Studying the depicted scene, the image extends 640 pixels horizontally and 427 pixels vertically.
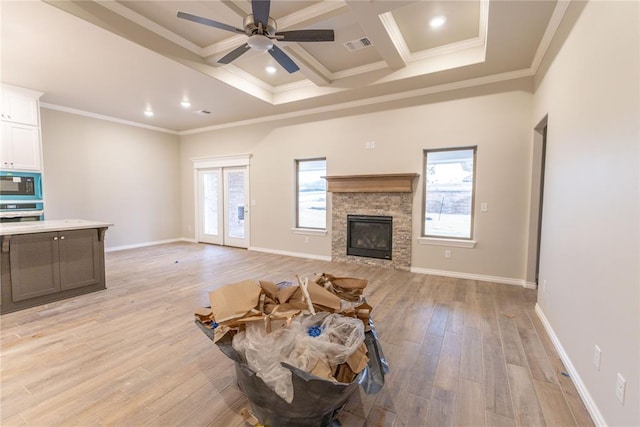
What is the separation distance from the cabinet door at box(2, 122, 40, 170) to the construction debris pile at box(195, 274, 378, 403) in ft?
16.6

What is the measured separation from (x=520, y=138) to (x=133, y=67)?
554 centimetres

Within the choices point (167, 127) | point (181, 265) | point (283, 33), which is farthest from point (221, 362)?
point (167, 127)

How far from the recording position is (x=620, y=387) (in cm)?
138

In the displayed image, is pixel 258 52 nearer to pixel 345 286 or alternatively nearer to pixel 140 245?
pixel 345 286

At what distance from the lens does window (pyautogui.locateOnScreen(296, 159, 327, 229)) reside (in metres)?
5.81

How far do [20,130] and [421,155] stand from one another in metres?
6.53

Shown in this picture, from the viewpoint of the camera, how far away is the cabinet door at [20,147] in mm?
4289

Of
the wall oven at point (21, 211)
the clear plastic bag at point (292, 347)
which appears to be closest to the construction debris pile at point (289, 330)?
the clear plastic bag at point (292, 347)

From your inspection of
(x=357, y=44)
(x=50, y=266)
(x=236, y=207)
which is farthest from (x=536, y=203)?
(x=50, y=266)

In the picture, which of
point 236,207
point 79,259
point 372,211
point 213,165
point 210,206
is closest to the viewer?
point 79,259

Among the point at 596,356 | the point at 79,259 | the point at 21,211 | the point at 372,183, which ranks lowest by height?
the point at 596,356

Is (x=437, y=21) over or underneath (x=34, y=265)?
over

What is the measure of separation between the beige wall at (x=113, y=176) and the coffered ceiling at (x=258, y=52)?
2.13ft

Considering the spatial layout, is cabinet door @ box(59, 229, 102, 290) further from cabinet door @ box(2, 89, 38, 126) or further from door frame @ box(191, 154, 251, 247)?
door frame @ box(191, 154, 251, 247)
